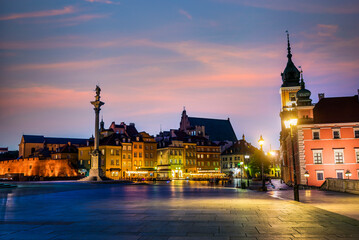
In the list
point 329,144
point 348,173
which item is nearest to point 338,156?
point 329,144

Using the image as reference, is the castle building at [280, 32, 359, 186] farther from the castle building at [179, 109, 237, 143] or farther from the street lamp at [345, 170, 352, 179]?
the castle building at [179, 109, 237, 143]

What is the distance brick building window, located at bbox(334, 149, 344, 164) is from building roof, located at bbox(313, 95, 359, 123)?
4438 mm

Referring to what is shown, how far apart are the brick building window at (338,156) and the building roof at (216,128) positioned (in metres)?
105

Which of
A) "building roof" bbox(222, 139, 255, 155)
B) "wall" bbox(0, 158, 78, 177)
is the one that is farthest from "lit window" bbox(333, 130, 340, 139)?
"building roof" bbox(222, 139, 255, 155)

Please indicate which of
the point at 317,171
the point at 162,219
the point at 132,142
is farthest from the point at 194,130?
the point at 162,219

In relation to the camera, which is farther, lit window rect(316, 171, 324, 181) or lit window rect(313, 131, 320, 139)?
lit window rect(313, 131, 320, 139)

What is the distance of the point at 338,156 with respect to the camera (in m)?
48.0

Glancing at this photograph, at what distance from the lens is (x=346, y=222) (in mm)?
12172

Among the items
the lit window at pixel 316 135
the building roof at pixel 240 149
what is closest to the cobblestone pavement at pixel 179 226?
the lit window at pixel 316 135

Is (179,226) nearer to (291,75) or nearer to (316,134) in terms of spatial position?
(316,134)

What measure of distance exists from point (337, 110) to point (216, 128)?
109656mm

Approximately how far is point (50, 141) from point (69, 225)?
489 ft

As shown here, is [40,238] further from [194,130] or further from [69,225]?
[194,130]

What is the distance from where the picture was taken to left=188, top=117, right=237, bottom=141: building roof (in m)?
155
